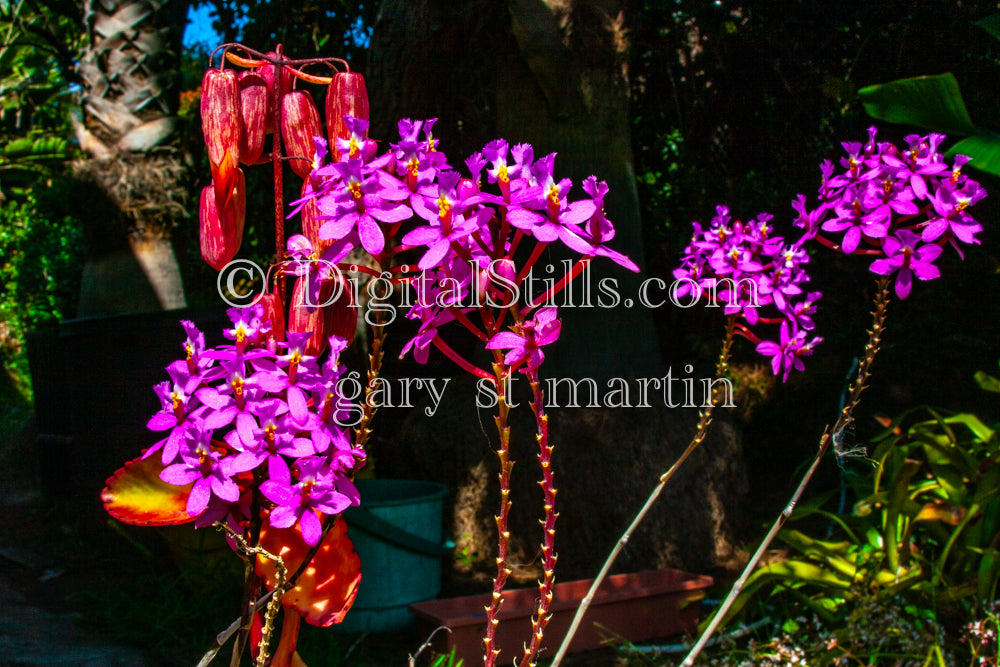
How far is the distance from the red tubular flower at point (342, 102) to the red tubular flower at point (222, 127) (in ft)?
0.31

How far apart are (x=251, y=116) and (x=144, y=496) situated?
1.39 feet

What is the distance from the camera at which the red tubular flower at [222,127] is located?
30.1 inches

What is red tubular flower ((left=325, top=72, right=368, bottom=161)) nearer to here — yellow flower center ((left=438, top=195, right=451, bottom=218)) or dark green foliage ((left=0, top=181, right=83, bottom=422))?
yellow flower center ((left=438, top=195, right=451, bottom=218))

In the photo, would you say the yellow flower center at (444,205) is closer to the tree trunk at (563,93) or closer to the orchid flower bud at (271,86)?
the orchid flower bud at (271,86)

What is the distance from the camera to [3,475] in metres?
4.73

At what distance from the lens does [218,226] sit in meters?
0.77

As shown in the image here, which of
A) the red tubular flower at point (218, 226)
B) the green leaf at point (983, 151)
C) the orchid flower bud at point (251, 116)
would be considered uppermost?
the green leaf at point (983, 151)

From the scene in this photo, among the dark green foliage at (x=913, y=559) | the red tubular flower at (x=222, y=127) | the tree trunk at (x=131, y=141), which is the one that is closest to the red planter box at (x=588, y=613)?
the dark green foliage at (x=913, y=559)

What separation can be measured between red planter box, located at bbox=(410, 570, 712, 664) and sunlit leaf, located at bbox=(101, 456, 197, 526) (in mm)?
1645

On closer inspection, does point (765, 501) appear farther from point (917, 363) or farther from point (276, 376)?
point (276, 376)

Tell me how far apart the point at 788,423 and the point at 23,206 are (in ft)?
35.3

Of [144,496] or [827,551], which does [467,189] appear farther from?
[827,551]

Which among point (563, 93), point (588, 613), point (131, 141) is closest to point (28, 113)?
point (131, 141)

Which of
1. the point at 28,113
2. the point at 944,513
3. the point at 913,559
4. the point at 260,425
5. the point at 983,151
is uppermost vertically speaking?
the point at 28,113
